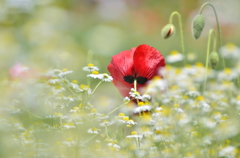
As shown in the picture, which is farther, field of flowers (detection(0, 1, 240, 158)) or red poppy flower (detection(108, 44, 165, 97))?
red poppy flower (detection(108, 44, 165, 97))

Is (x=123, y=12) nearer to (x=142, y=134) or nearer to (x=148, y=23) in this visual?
(x=148, y=23)

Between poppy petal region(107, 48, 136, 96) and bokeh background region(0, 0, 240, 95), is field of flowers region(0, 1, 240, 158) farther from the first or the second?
bokeh background region(0, 0, 240, 95)

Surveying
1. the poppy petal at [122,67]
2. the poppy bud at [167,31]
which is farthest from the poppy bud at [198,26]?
the poppy petal at [122,67]

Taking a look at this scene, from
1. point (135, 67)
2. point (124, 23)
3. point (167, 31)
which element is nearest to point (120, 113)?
point (135, 67)

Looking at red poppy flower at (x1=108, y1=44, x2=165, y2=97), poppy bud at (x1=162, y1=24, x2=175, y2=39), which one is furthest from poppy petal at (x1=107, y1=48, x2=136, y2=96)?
poppy bud at (x1=162, y1=24, x2=175, y2=39)

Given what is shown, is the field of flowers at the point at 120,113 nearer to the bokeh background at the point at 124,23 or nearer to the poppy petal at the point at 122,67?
the poppy petal at the point at 122,67

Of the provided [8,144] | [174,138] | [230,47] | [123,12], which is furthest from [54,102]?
[123,12]

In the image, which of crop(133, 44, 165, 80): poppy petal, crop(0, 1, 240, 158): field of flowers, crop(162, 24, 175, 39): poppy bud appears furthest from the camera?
crop(162, 24, 175, 39): poppy bud
